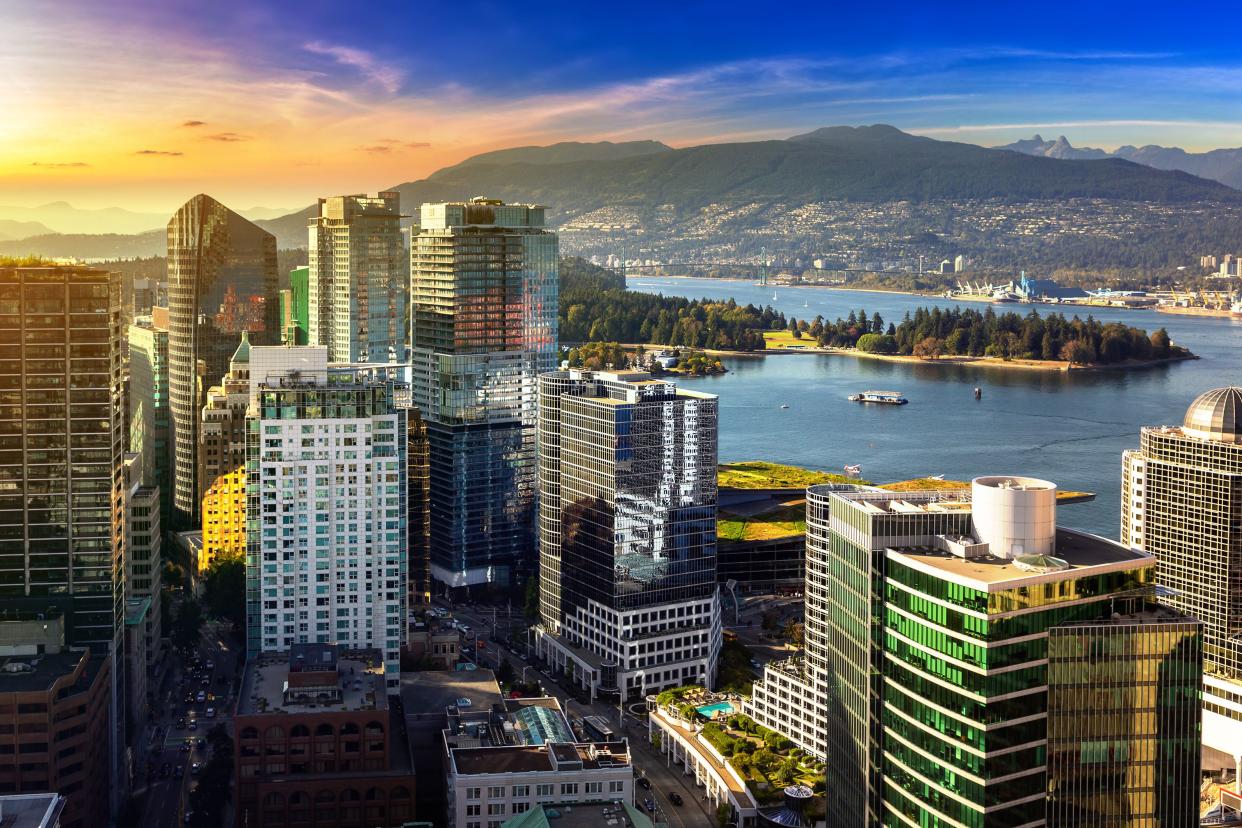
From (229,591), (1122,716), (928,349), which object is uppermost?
(928,349)

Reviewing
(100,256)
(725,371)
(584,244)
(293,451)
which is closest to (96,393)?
(293,451)

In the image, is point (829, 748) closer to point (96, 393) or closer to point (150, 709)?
point (96, 393)

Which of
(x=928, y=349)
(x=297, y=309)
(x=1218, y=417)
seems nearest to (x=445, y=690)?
(x=1218, y=417)

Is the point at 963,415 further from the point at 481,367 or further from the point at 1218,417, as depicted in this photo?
the point at 1218,417

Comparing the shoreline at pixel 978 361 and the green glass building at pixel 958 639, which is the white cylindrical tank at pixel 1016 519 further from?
the shoreline at pixel 978 361

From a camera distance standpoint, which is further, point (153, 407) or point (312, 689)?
point (153, 407)

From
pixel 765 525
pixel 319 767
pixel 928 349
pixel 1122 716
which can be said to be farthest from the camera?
pixel 928 349
